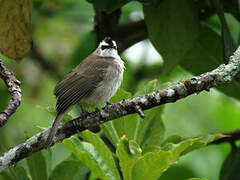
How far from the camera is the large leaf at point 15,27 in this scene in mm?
3031

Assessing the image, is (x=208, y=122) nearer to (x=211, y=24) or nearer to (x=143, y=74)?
(x=143, y=74)

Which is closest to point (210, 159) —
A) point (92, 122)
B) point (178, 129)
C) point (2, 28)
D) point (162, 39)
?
point (178, 129)

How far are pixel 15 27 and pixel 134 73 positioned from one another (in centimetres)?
267

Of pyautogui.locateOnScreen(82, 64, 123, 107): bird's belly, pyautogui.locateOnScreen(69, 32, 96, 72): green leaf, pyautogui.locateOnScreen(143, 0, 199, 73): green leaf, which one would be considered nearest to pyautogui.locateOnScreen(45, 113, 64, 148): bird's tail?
pyautogui.locateOnScreen(82, 64, 123, 107): bird's belly

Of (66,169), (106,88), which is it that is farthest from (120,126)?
(106,88)

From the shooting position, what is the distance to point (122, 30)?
3.89m

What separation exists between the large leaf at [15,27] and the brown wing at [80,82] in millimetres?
443

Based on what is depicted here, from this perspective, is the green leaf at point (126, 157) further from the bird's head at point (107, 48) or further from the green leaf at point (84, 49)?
the green leaf at point (84, 49)

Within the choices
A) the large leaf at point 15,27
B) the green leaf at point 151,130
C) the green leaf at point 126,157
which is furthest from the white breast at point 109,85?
the green leaf at point 126,157

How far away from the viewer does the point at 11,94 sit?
270 cm

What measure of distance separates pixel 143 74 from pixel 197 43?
193 cm

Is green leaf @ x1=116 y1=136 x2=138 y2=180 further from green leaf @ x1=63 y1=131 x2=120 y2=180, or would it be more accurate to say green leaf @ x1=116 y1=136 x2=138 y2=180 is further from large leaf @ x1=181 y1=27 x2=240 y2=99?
large leaf @ x1=181 y1=27 x2=240 y2=99

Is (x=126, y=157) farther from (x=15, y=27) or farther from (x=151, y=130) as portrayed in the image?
(x=15, y=27)

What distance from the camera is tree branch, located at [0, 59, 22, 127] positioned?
8.21 ft
